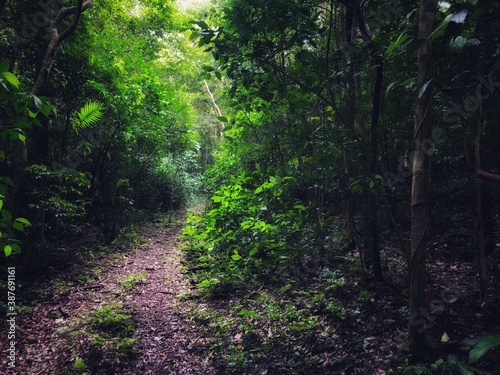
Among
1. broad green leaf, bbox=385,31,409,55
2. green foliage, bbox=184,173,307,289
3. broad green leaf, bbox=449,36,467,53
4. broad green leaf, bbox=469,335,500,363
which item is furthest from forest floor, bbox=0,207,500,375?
broad green leaf, bbox=385,31,409,55

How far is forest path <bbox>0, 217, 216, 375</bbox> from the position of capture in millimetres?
3316

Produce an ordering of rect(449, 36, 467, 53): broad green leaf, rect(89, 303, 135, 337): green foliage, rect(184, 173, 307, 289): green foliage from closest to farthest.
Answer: rect(449, 36, 467, 53): broad green leaf
rect(89, 303, 135, 337): green foliage
rect(184, 173, 307, 289): green foliage

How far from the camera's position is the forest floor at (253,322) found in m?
2.75

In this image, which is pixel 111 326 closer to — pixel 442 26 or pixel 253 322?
pixel 253 322

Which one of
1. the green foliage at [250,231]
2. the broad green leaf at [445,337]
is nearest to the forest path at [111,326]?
the green foliage at [250,231]

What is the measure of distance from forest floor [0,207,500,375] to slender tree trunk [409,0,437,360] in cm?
20

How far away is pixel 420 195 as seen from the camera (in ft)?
6.88

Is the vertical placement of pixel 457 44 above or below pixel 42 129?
below

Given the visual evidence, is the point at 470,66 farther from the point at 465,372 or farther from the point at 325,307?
the point at 325,307

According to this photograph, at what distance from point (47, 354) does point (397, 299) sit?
13.4 feet

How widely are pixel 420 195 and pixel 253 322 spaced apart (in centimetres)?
271

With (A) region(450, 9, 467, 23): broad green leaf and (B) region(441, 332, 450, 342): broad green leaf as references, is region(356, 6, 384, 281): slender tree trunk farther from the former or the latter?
(A) region(450, 9, 467, 23): broad green leaf

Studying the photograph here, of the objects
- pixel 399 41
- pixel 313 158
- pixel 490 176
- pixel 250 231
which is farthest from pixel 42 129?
pixel 490 176

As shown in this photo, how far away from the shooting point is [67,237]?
7.51 metres
